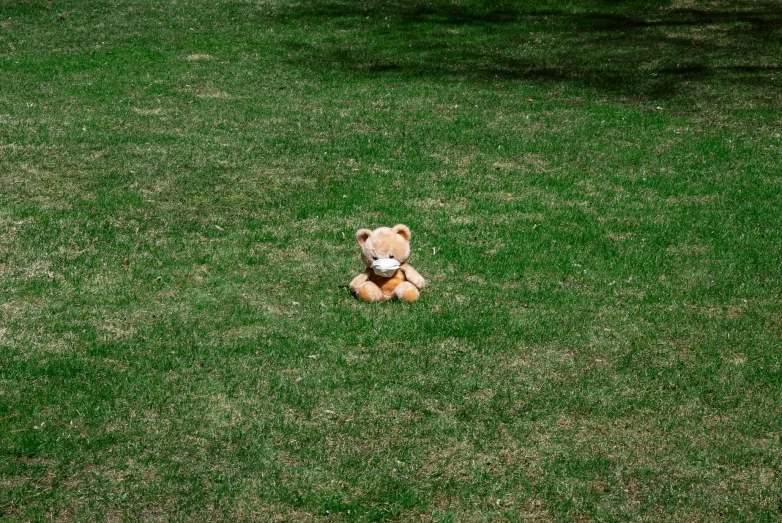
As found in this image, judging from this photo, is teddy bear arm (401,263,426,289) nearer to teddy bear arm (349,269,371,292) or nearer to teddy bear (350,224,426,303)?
teddy bear (350,224,426,303)

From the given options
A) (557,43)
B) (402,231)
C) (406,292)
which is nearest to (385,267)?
(406,292)

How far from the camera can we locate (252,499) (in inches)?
212

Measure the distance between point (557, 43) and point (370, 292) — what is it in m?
12.8

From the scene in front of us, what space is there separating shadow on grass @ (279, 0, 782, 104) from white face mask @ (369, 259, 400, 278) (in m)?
9.17

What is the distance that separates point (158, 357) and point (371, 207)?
3851mm

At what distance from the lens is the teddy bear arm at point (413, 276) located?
798 centimetres

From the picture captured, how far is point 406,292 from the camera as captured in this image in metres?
7.89

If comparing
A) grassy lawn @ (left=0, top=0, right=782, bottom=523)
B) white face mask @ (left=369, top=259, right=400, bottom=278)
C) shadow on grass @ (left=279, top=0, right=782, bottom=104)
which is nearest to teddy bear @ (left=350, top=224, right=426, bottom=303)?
white face mask @ (left=369, top=259, right=400, bottom=278)

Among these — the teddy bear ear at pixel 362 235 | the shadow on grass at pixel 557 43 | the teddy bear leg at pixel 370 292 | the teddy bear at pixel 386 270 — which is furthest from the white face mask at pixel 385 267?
the shadow on grass at pixel 557 43

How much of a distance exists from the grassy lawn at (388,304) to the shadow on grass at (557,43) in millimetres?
288

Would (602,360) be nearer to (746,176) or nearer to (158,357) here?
(158,357)

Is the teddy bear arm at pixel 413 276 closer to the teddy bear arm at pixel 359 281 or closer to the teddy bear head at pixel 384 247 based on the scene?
the teddy bear head at pixel 384 247

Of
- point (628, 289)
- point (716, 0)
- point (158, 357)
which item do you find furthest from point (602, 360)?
point (716, 0)

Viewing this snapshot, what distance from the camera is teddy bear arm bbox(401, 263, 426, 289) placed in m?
7.98
